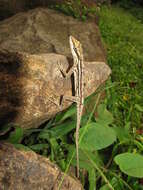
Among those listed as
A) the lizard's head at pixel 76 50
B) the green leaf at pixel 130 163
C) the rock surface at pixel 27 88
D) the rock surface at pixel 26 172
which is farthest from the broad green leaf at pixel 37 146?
the lizard's head at pixel 76 50

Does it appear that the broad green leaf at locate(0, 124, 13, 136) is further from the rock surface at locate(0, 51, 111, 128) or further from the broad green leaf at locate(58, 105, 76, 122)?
the broad green leaf at locate(58, 105, 76, 122)

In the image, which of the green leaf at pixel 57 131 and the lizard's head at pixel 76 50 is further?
the lizard's head at pixel 76 50

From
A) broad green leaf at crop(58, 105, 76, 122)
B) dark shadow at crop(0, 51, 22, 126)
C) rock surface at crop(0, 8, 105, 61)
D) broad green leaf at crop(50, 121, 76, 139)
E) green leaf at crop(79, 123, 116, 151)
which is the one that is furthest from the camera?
rock surface at crop(0, 8, 105, 61)

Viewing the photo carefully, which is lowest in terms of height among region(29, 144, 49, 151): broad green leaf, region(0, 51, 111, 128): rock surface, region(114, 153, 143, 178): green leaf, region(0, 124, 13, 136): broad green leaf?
region(29, 144, 49, 151): broad green leaf

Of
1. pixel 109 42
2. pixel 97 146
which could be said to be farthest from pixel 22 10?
pixel 97 146

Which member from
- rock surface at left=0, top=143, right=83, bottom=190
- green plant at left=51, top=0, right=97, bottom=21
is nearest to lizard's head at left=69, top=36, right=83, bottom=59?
rock surface at left=0, top=143, right=83, bottom=190

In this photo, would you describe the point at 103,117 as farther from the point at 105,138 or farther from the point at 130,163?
the point at 130,163

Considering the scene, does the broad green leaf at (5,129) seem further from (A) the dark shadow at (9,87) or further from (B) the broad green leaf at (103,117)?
(B) the broad green leaf at (103,117)
